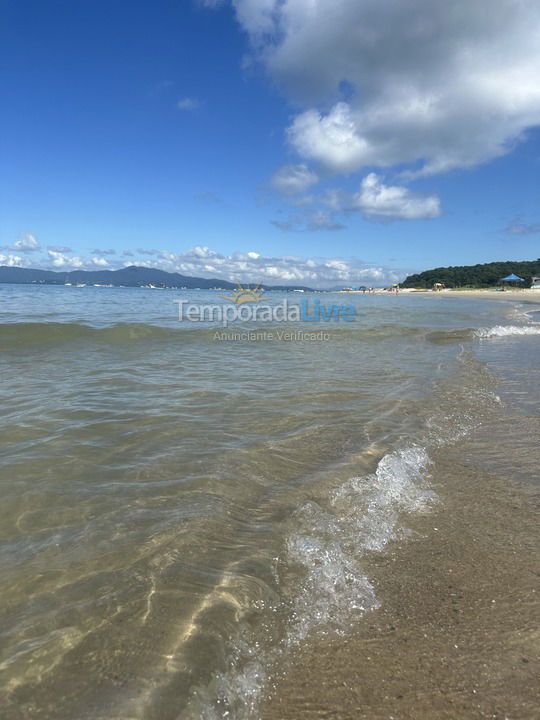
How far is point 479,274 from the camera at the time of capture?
11556 cm

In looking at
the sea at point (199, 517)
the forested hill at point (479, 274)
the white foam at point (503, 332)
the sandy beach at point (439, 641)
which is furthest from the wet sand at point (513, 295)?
the sandy beach at point (439, 641)

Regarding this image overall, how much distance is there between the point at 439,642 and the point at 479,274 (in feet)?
437

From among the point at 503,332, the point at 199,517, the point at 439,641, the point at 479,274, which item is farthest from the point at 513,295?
the point at 439,641

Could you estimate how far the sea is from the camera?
1.90 m

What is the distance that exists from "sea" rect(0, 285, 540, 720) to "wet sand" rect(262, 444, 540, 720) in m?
0.12

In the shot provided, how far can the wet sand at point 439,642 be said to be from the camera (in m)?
1.70

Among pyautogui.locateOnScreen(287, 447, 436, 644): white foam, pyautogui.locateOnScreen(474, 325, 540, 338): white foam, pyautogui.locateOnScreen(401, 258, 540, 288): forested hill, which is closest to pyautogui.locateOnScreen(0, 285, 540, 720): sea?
pyautogui.locateOnScreen(287, 447, 436, 644): white foam

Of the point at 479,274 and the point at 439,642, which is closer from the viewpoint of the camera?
the point at 439,642

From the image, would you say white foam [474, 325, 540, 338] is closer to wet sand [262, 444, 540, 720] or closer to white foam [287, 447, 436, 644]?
white foam [287, 447, 436, 644]

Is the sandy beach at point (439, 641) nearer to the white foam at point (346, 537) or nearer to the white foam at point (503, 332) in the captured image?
the white foam at point (346, 537)

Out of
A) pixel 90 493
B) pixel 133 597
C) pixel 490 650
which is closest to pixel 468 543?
pixel 490 650

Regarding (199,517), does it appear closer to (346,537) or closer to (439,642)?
(346,537)

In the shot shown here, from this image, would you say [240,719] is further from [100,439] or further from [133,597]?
[100,439]

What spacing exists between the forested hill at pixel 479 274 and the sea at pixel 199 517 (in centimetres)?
11049
